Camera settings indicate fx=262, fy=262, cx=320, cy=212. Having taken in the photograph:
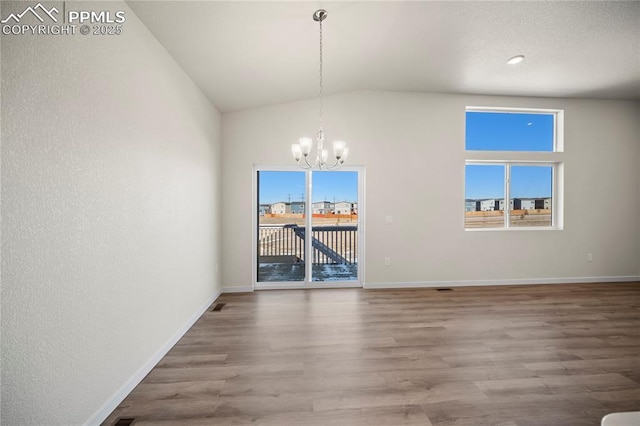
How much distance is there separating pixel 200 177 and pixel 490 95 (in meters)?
4.71

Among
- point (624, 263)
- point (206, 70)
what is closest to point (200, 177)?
point (206, 70)

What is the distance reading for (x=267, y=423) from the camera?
157 centimetres

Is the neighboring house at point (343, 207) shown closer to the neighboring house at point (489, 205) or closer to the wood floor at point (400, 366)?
the wood floor at point (400, 366)

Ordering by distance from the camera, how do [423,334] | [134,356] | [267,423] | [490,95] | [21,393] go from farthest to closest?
[490,95] → [423,334] → [134,356] → [267,423] → [21,393]

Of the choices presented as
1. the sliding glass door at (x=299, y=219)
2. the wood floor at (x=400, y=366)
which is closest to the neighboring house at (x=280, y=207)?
the sliding glass door at (x=299, y=219)

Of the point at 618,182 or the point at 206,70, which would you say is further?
the point at 618,182

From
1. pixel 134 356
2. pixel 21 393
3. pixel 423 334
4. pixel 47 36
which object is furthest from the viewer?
pixel 423 334

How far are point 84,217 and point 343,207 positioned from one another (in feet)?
11.1

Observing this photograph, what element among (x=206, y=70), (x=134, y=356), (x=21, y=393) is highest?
(x=206, y=70)

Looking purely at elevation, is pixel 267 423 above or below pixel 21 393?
below

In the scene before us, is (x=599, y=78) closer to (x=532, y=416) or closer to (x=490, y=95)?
(x=490, y=95)

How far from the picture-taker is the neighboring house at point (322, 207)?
14.3 ft
